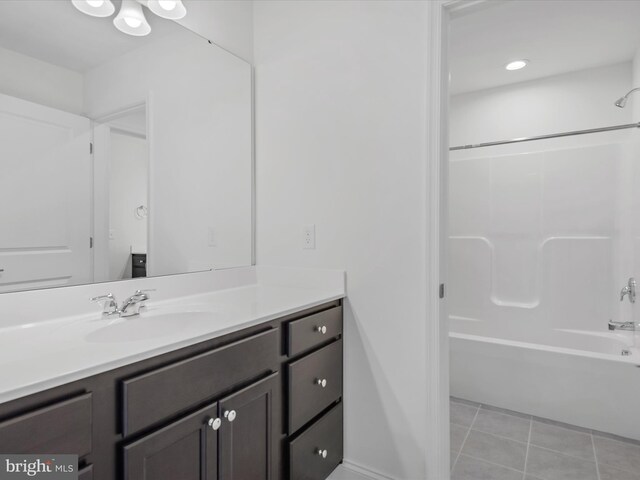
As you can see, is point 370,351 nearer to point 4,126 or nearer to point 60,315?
point 60,315

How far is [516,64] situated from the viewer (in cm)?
258

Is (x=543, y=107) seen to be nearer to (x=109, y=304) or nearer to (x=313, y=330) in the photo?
(x=313, y=330)

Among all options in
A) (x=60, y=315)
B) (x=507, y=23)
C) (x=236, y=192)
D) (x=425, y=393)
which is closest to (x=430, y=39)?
(x=507, y=23)

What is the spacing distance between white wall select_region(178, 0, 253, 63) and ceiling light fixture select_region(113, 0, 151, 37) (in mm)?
177

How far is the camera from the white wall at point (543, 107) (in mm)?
2584

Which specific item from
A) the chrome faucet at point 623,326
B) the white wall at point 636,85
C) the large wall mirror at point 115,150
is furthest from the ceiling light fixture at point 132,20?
the chrome faucet at point 623,326

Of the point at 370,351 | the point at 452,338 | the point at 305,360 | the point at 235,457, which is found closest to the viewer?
the point at 235,457

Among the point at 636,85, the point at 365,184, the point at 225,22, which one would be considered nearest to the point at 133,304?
the point at 365,184

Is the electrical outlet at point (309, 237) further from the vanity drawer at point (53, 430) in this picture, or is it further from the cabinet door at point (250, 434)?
the vanity drawer at point (53, 430)

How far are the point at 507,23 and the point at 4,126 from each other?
2420 millimetres

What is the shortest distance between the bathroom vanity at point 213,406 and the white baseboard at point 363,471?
0.18 feet

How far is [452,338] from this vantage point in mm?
2371

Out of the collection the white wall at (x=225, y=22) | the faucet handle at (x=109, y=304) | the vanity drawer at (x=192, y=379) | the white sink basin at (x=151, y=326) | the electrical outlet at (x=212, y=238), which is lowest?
the vanity drawer at (x=192, y=379)

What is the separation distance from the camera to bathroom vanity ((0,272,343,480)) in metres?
0.74
